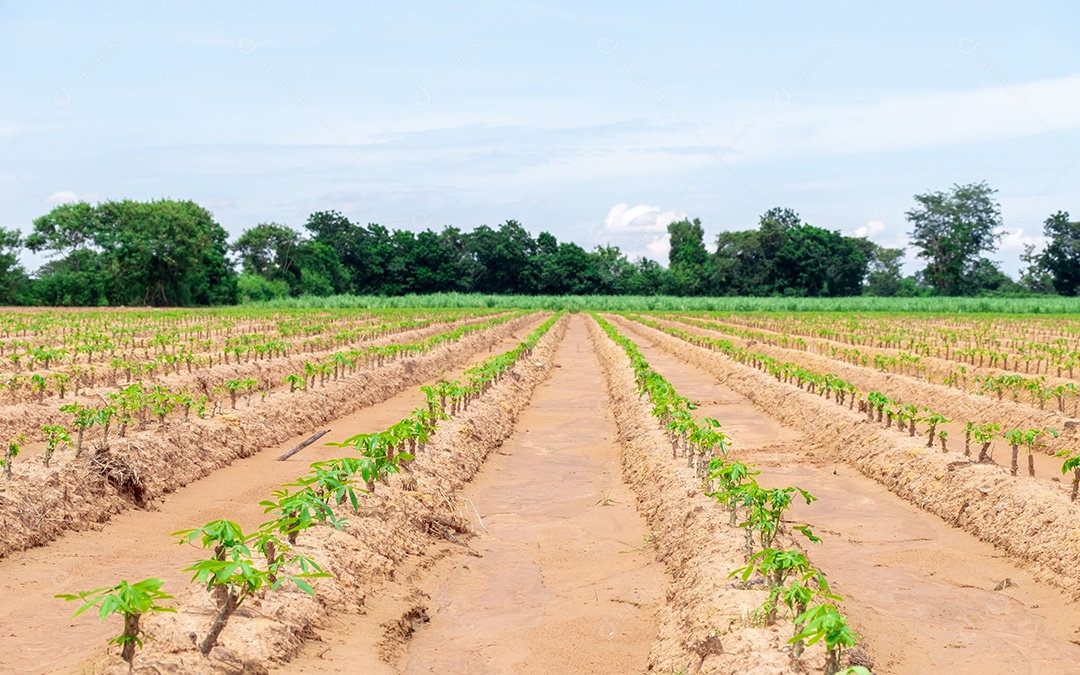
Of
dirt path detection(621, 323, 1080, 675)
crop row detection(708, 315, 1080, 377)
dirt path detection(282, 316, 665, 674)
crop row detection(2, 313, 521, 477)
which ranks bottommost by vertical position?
dirt path detection(621, 323, 1080, 675)

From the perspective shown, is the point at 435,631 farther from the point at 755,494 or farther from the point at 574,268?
the point at 574,268

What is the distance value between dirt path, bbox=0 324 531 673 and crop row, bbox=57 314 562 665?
0.21 meters

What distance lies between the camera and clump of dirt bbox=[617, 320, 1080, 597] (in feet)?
23.9

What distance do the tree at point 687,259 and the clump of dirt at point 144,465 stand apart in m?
73.6

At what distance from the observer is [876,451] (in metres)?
11.0

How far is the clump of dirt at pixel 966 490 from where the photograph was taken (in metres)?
7.30

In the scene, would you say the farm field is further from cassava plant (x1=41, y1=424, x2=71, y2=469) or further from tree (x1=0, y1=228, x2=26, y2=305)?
tree (x1=0, y1=228, x2=26, y2=305)

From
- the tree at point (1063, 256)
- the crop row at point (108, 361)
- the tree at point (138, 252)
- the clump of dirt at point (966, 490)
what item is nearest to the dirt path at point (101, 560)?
the crop row at point (108, 361)

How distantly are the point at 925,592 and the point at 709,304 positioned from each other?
6294cm

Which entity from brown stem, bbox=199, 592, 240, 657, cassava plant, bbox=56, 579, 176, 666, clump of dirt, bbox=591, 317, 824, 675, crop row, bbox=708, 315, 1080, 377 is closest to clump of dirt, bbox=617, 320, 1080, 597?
clump of dirt, bbox=591, 317, 824, 675

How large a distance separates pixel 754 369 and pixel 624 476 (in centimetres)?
983

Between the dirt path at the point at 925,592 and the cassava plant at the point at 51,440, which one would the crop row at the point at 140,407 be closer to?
the cassava plant at the point at 51,440

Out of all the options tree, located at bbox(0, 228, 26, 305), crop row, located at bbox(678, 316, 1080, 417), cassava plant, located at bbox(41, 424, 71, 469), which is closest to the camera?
cassava plant, located at bbox(41, 424, 71, 469)

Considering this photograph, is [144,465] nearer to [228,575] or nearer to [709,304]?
[228,575]
